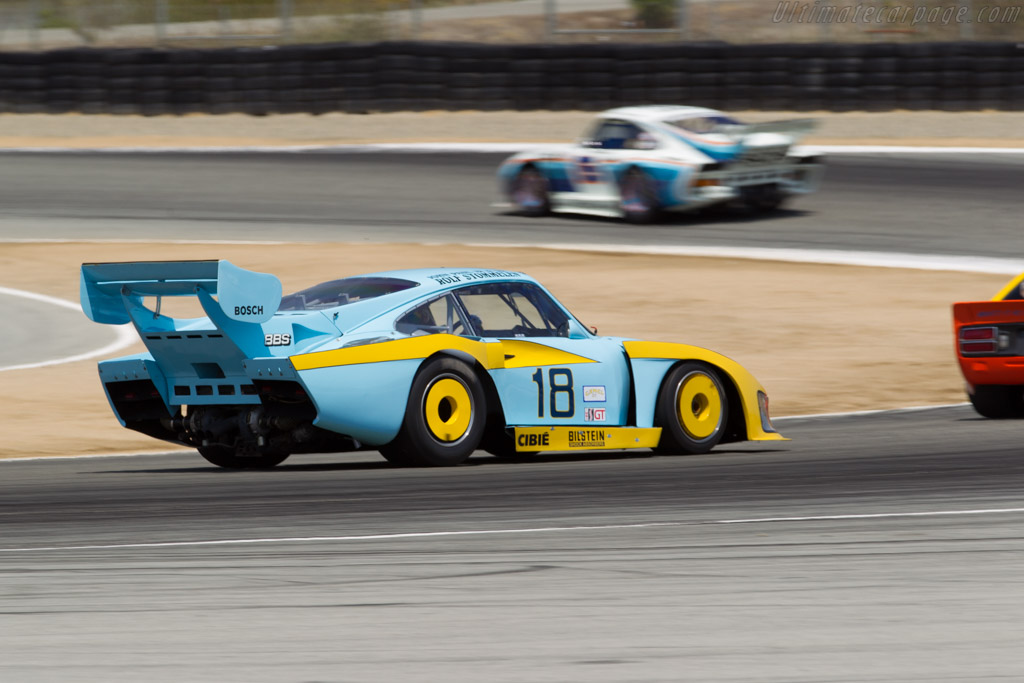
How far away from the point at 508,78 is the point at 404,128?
2.41 m

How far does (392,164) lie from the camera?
2736cm

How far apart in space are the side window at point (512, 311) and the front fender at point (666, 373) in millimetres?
477

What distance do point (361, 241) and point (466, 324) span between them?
13.2 meters

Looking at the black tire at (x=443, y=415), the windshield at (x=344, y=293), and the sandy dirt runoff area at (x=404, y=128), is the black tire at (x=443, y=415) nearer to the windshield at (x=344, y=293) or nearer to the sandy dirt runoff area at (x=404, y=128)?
→ the windshield at (x=344, y=293)

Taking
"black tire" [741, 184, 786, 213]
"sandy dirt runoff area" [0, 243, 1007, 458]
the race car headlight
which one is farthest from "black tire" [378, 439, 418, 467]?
"black tire" [741, 184, 786, 213]

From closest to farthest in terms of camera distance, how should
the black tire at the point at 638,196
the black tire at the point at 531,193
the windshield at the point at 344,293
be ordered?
the windshield at the point at 344,293 → the black tire at the point at 638,196 → the black tire at the point at 531,193

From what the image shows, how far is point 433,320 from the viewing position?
848cm

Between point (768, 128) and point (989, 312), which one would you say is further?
point (768, 128)

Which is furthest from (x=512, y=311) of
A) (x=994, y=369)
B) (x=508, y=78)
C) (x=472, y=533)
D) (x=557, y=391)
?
(x=508, y=78)

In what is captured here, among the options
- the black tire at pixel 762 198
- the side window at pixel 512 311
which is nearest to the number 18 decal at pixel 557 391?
the side window at pixel 512 311

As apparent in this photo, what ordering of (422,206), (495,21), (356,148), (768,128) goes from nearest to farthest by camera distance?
1. (768,128)
2. (422,206)
3. (356,148)
4. (495,21)

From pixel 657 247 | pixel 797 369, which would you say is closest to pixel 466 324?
pixel 797 369

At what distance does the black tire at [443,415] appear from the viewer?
8.08 m

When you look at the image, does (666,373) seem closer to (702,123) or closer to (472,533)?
(472,533)
